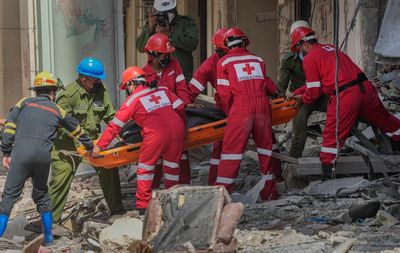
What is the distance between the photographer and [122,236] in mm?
9047

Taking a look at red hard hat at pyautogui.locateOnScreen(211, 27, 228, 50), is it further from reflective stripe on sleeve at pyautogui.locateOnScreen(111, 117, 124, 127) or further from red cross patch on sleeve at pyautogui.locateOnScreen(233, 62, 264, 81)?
reflective stripe on sleeve at pyautogui.locateOnScreen(111, 117, 124, 127)

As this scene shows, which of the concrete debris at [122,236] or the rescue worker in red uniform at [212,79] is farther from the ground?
the rescue worker in red uniform at [212,79]

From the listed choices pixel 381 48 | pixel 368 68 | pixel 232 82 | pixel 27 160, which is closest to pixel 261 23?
pixel 368 68

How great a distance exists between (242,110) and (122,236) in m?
2.43

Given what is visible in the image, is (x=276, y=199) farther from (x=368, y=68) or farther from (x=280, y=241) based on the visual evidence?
(x=368, y=68)

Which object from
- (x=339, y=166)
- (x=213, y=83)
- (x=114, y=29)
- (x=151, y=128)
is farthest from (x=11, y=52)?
(x=339, y=166)

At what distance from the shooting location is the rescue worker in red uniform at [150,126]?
420 inches

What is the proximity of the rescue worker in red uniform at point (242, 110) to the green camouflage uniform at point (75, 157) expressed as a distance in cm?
111

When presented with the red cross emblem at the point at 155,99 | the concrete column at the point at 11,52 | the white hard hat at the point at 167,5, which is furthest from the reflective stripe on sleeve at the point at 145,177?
the concrete column at the point at 11,52

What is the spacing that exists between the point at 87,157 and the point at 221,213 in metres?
2.85

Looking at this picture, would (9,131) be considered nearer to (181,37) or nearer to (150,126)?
(150,126)

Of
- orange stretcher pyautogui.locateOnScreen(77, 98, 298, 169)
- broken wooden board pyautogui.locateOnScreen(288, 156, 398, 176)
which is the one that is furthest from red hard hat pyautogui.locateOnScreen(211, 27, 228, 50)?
broken wooden board pyautogui.locateOnScreen(288, 156, 398, 176)

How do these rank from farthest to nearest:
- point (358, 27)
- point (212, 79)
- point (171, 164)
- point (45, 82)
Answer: point (358, 27) < point (212, 79) < point (171, 164) < point (45, 82)

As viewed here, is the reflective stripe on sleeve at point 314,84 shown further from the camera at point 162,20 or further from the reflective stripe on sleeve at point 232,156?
the camera at point 162,20
